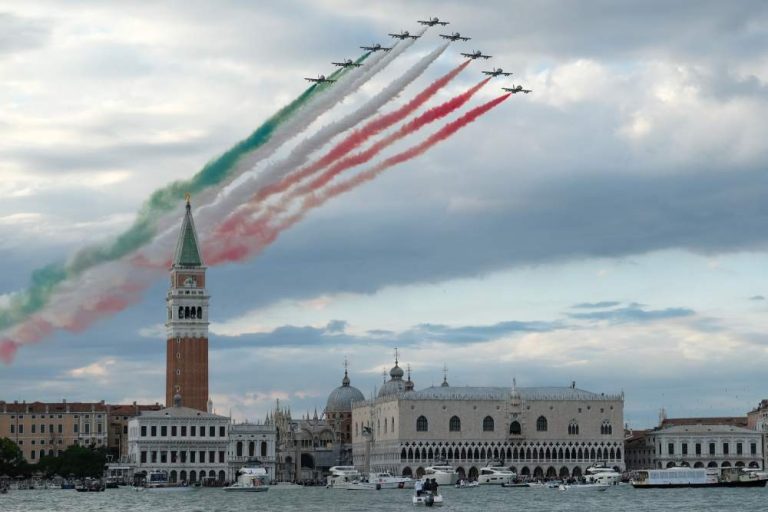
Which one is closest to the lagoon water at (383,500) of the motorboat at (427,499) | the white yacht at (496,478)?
the motorboat at (427,499)

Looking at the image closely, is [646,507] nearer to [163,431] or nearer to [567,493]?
[567,493]

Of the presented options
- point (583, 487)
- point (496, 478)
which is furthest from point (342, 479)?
point (583, 487)

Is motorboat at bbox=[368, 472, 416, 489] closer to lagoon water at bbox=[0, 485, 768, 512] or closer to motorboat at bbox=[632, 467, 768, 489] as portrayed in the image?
lagoon water at bbox=[0, 485, 768, 512]

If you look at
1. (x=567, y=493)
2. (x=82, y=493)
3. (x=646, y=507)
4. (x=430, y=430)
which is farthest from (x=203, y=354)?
(x=646, y=507)

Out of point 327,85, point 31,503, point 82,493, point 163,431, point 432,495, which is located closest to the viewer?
point 327,85

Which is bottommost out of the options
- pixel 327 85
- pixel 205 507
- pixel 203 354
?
pixel 205 507

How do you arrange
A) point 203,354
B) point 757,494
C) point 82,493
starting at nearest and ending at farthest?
point 757,494 < point 82,493 < point 203,354

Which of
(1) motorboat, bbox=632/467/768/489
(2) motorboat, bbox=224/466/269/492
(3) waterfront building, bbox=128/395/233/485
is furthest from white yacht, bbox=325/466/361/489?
(1) motorboat, bbox=632/467/768/489
